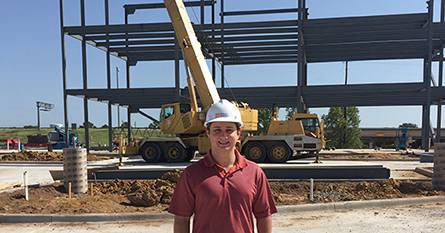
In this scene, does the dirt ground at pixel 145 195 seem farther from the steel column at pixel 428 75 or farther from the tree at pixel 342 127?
the tree at pixel 342 127

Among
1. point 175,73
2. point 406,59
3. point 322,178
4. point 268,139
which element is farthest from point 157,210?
point 406,59

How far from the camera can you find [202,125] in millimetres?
17047

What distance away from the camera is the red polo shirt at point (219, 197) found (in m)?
2.62

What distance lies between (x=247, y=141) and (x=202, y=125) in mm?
2048

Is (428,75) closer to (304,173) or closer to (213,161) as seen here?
(304,173)

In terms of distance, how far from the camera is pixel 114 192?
10.1m

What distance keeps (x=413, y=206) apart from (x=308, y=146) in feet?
27.5

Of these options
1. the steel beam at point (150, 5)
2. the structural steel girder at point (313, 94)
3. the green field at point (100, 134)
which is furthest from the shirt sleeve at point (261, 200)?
the steel beam at point (150, 5)

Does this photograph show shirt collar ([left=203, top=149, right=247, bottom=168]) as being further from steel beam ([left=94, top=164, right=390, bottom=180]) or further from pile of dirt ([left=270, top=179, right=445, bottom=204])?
steel beam ([left=94, top=164, right=390, bottom=180])

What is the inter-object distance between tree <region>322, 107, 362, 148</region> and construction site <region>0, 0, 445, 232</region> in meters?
0.36

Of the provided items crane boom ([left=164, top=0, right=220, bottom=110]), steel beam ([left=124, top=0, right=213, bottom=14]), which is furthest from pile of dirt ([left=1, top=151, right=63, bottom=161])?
steel beam ([left=124, top=0, right=213, bottom=14])

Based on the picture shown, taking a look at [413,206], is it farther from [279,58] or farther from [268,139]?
[279,58]

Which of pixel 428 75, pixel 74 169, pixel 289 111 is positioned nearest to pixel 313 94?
pixel 428 75

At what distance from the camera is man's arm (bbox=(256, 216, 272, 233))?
2.84m
